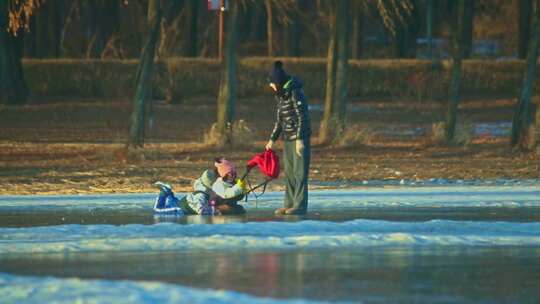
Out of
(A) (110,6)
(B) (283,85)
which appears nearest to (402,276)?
(B) (283,85)

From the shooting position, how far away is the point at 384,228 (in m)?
15.4

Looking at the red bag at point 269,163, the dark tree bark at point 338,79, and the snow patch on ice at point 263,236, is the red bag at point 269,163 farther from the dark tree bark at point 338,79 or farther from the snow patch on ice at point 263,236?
the dark tree bark at point 338,79

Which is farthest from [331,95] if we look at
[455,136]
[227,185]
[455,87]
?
[227,185]

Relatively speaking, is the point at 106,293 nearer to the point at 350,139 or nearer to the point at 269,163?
the point at 269,163

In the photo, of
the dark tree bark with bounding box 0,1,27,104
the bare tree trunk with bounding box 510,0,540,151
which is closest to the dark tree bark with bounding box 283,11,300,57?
the dark tree bark with bounding box 0,1,27,104

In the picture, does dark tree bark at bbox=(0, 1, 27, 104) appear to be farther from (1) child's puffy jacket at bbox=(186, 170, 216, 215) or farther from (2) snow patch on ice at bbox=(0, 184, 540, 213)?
(1) child's puffy jacket at bbox=(186, 170, 216, 215)

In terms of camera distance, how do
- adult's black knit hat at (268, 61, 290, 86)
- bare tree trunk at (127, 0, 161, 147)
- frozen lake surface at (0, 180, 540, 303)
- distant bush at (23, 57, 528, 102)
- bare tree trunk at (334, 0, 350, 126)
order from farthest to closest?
distant bush at (23, 57, 528, 102)
bare tree trunk at (334, 0, 350, 126)
bare tree trunk at (127, 0, 161, 147)
adult's black knit hat at (268, 61, 290, 86)
frozen lake surface at (0, 180, 540, 303)

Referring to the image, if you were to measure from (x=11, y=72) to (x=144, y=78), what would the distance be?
16.8 m

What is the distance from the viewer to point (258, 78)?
49281 mm

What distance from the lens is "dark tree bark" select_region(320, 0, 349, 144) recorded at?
31.4 meters

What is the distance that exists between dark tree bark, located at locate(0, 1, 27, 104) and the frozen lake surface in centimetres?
2441

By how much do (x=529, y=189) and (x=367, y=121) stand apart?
2167cm

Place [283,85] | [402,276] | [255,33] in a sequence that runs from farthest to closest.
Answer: [255,33] → [283,85] → [402,276]

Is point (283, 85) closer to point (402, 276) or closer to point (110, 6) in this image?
point (402, 276)
